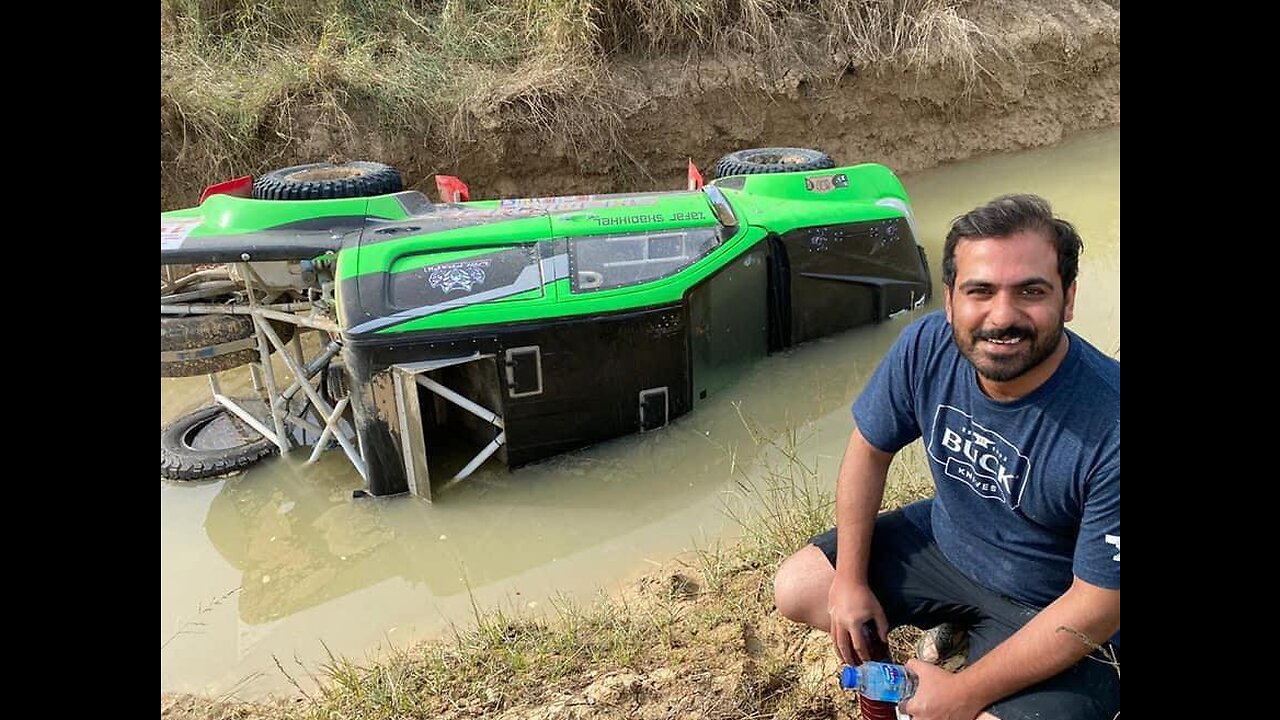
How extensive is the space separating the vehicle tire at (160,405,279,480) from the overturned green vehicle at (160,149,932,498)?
2cm

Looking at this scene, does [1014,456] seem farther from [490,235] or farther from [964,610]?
[490,235]

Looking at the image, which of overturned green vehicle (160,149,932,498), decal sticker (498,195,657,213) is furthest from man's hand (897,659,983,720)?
decal sticker (498,195,657,213)

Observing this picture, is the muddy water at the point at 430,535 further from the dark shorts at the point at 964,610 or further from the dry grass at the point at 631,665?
the dark shorts at the point at 964,610

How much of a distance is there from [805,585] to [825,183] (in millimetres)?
3728

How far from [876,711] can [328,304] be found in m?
3.42

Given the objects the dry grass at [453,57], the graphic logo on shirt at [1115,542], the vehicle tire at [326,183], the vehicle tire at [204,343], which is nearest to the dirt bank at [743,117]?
the dry grass at [453,57]

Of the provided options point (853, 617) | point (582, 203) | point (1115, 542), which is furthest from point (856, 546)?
point (582, 203)

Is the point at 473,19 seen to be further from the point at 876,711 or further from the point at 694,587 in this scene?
the point at 876,711

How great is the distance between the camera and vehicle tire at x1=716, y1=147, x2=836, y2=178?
19.8 feet

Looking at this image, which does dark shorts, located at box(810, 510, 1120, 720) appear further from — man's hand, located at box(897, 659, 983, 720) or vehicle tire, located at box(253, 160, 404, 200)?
vehicle tire, located at box(253, 160, 404, 200)

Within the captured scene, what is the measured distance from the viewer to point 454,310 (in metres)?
4.45

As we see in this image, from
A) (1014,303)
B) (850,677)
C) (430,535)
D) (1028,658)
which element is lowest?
(430,535)
